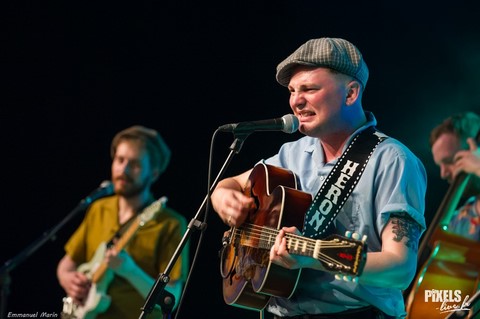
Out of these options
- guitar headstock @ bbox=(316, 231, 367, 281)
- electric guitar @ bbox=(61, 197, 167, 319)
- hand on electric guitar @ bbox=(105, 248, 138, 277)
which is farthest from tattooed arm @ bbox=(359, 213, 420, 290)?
electric guitar @ bbox=(61, 197, 167, 319)

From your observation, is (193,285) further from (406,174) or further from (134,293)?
(406,174)

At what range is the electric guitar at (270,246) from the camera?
6.86 feet

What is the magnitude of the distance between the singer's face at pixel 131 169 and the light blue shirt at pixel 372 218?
98.0 inches

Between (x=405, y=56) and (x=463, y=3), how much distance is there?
21.0 inches

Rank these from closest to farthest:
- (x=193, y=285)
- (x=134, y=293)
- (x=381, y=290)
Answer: (x=381, y=290) → (x=134, y=293) → (x=193, y=285)

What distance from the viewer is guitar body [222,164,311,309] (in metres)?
2.46

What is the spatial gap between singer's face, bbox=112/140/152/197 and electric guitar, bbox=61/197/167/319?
27 cm

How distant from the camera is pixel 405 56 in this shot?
451 centimetres

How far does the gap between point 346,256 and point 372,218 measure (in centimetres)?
47

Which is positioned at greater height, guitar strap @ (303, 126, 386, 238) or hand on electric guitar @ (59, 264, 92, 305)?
guitar strap @ (303, 126, 386, 238)

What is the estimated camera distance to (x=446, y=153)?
419 centimetres

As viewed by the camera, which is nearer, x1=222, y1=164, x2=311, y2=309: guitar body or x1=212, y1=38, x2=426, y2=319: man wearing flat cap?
x1=212, y1=38, x2=426, y2=319: man wearing flat cap

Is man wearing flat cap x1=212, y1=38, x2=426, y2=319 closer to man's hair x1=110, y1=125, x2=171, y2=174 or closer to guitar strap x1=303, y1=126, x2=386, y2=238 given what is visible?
guitar strap x1=303, y1=126, x2=386, y2=238

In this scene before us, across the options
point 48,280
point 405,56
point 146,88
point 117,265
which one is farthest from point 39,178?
point 405,56
